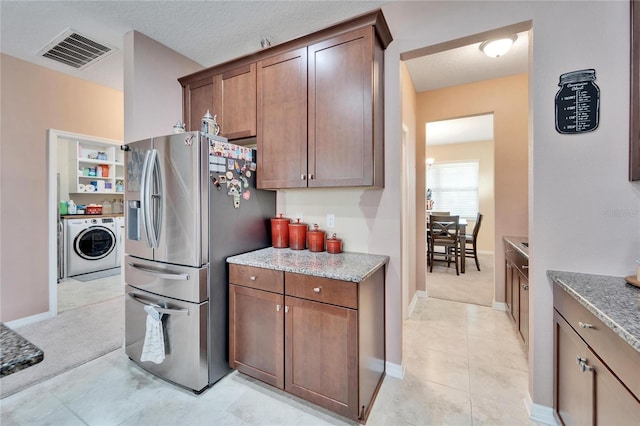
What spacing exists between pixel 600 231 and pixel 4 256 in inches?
196

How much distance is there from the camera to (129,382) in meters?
1.95

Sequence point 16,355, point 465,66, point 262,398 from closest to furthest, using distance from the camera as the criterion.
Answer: point 16,355
point 262,398
point 465,66

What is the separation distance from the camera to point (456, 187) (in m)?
6.75

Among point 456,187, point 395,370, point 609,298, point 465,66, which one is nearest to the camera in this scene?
point 609,298

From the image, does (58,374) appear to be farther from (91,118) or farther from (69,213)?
(69,213)

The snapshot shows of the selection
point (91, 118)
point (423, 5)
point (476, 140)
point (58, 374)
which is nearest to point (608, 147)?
point (423, 5)

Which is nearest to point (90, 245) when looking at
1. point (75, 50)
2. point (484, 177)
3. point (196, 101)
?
point (75, 50)

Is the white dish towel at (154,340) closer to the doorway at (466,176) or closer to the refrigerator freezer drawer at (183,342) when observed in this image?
the refrigerator freezer drawer at (183,342)

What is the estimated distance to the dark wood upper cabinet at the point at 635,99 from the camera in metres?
Result: 1.33

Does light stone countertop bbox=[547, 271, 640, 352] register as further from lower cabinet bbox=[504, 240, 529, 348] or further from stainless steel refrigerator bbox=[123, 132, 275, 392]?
stainless steel refrigerator bbox=[123, 132, 275, 392]

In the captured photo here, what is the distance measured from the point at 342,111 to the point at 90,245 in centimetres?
518

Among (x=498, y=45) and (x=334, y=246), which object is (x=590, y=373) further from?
(x=498, y=45)

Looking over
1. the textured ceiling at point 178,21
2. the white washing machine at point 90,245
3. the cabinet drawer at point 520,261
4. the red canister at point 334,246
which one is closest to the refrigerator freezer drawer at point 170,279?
the red canister at point 334,246

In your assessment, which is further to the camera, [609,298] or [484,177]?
[484,177]
